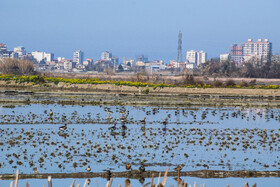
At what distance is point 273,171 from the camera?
58.1 feet

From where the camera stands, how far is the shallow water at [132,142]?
1800 cm

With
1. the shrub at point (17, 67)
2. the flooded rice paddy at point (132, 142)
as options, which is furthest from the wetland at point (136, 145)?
the shrub at point (17, 67)

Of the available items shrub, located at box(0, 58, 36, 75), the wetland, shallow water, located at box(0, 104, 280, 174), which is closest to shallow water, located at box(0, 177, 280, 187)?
the wetland

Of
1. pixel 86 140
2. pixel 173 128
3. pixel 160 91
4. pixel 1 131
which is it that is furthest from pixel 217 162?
pixel 160 91

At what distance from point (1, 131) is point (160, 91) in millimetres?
37940

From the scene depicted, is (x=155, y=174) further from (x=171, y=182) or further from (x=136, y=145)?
(x=136, y=145)

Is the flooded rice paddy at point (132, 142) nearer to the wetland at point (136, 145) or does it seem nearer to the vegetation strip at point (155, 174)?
the wetland at point (136, 145)

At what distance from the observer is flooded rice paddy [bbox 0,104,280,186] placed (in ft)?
58.9

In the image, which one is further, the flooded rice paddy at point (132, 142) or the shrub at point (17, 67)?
the shrub at point (17, 67)

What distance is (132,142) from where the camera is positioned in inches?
886

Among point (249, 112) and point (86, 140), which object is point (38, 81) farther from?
point (86, 140)

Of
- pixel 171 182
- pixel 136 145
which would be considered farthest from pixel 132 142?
pixel 171 182

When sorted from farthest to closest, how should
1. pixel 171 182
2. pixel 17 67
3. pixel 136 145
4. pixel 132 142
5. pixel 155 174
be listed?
pixel 17 67
pixel 132 142
pixel 136 145
pixel 155 174
pixel 171 182

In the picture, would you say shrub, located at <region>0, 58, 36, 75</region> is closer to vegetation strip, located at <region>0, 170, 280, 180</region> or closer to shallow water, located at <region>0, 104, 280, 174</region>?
shallow water, located at <region>0, 104, 280, 174</region>
